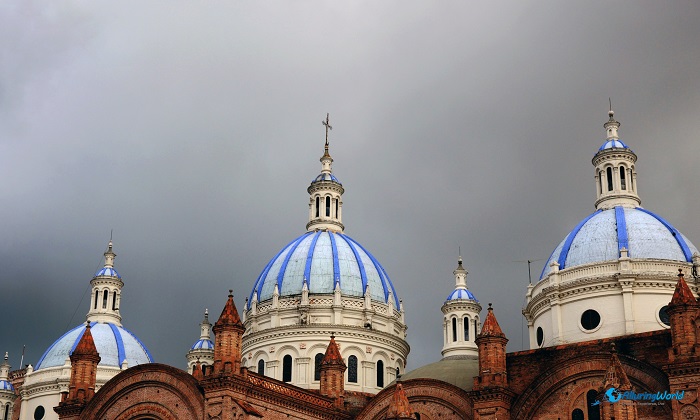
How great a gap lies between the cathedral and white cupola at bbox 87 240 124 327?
14 centimetres

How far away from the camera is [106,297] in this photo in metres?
93.1

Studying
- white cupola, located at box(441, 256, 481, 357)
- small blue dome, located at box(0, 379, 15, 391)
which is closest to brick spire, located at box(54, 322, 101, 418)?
white cupola, located at box(441, 256, 481, 357)

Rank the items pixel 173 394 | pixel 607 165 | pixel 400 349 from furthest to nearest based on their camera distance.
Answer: pixel 400 349 → pixel 607 165 → pixel 173 394

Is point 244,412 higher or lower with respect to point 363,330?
lower

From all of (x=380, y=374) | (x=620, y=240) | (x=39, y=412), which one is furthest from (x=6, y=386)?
(x=620, y=240)

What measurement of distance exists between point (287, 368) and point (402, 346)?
986 centimetres

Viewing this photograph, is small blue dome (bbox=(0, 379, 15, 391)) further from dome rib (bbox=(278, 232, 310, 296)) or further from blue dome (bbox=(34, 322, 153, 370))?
dome rib (bbox=(278, 232, 310, 296))

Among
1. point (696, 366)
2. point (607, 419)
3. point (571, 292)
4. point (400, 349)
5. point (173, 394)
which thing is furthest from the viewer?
point (400, 349)

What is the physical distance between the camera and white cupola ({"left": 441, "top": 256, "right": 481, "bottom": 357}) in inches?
3142

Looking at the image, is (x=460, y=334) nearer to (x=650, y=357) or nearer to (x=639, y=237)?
(x=639, y=237)

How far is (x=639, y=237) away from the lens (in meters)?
65.8

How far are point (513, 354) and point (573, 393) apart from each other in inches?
177

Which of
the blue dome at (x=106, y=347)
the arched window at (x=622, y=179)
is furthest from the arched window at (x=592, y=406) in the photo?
the blue dome at (x=106, y=347)

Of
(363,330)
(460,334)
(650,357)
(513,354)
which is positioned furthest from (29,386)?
(650,357)
